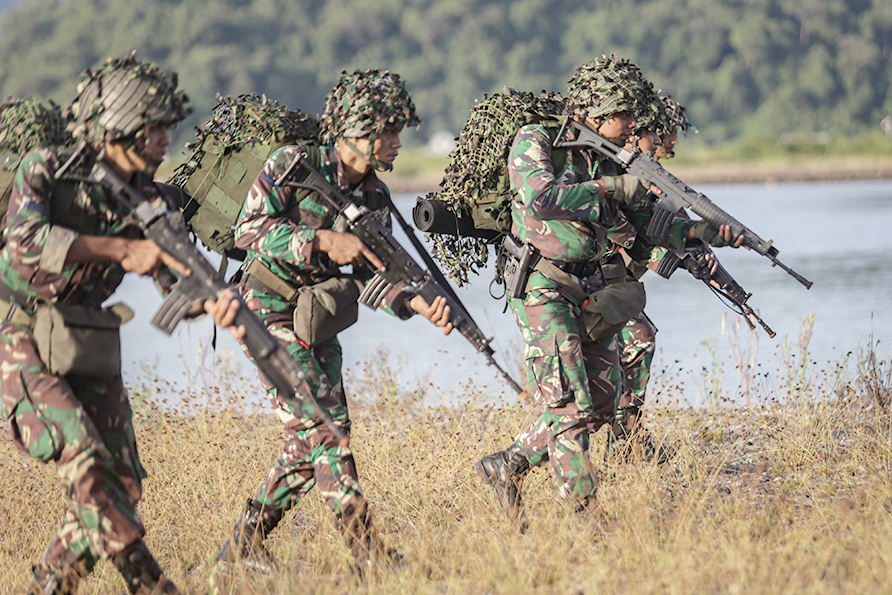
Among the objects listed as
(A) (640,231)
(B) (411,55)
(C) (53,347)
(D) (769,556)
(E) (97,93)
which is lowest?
(D) (769,556)

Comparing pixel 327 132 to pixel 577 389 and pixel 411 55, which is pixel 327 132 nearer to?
pixel 577 389

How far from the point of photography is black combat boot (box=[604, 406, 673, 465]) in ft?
20.0

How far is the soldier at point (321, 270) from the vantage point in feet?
15.0

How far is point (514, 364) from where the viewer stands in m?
9.23

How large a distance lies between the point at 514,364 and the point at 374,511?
11.7 ft

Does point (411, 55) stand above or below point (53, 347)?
above

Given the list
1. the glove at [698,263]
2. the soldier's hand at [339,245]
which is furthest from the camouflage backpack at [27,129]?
the glove at [698,263]

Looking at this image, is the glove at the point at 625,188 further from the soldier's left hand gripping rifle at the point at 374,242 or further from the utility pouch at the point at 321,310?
the utility pouch at the point at 321,310

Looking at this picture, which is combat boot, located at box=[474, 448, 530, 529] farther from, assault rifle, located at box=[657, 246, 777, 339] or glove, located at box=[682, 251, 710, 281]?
glove, located at box=[682, 251, 710, 281]

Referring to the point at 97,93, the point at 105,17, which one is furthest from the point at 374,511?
the point at 105,17

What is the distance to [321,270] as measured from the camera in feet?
15.5

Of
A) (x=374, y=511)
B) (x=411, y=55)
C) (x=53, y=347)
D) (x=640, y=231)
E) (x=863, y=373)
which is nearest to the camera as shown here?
(x=53, y=347)

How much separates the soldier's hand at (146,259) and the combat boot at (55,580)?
111 centimetres

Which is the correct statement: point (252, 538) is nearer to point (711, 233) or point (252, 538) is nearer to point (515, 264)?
point (515, 264)
